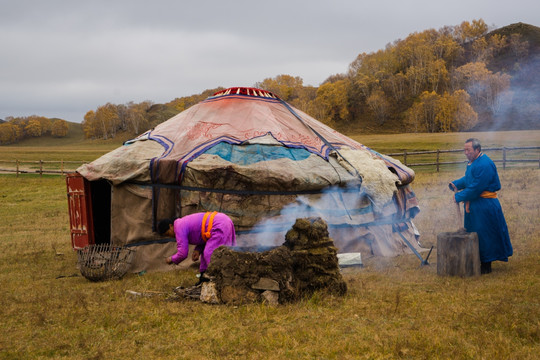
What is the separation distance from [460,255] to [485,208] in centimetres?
65

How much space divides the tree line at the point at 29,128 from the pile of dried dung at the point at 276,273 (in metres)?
116

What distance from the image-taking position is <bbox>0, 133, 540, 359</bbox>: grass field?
3.45 meters

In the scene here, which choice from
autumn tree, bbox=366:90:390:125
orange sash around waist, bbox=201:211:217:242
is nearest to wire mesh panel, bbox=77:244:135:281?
orange sash around waist, bbox=201:211:217:242

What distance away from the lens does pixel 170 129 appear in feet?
24.8

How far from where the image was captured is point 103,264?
593 centimetres

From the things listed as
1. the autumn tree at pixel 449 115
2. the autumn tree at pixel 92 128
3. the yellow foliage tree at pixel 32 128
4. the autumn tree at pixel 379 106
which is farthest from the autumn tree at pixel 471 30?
the yellow foliage tree at pixel 32 128

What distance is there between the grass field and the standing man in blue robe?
0.78ft

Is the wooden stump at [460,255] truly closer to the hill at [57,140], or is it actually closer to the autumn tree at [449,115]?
the autumn tree at [449,115]

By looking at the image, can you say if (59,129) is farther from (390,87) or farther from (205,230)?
(205,230)

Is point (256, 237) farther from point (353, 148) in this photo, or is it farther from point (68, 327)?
point (68, 327)

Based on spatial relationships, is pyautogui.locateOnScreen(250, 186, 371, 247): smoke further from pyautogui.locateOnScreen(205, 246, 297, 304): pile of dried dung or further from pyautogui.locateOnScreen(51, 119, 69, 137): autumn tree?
pyautogui.locateOnScreen(51, 119, 69, 137): autumn tree

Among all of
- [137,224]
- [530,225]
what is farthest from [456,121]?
[137,224]

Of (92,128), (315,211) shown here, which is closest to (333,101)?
(92,128)

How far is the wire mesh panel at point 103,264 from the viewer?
19.2ft
